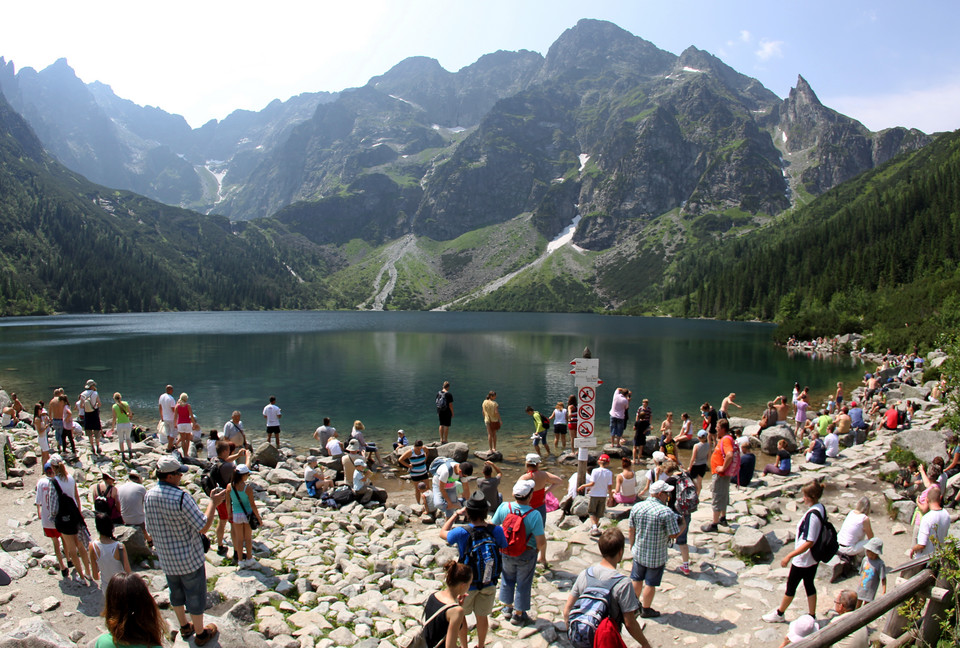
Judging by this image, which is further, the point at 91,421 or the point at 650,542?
the point at 91,421

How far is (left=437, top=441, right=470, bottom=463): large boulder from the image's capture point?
23.9 metres

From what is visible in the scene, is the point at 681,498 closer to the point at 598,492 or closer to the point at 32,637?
the point at 598,492

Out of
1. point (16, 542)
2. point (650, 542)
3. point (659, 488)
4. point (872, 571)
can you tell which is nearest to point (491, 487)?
point (659, 488)

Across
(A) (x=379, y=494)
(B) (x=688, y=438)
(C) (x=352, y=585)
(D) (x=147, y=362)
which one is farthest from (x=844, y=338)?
(D) (x=147, y=362)

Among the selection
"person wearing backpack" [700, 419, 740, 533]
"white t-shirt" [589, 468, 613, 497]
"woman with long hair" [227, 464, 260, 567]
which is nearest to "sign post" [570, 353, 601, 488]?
"white t-shirt" [589, 468, 613, 497]

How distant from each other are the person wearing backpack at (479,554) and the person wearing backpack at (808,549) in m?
4.84

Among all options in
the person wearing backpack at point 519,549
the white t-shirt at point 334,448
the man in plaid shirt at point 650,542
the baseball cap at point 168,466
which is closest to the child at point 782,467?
the man in plaid shirt at point 650,542

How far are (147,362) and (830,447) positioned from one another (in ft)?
218

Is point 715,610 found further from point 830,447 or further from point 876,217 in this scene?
point 876,217

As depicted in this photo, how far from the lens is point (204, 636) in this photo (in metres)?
7.65

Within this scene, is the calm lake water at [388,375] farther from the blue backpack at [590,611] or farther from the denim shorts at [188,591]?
the blue backpack at [590,611]

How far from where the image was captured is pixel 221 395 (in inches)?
1635

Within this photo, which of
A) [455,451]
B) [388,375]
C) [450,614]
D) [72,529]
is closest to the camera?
[450,614]

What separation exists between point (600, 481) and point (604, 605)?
25.1ft
